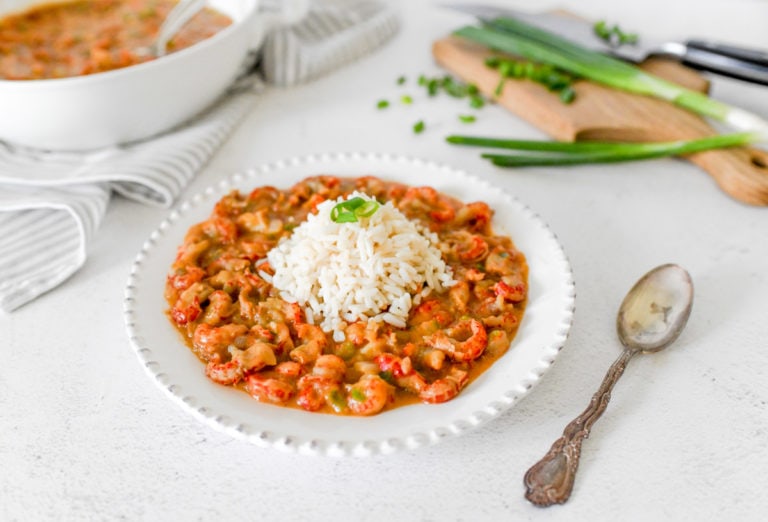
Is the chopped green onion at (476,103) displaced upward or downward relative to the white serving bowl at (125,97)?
downward

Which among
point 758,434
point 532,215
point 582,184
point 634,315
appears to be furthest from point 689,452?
point 582,184

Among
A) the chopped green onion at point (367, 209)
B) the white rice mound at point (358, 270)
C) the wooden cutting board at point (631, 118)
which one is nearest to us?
the white rice mound at point (358, 270)

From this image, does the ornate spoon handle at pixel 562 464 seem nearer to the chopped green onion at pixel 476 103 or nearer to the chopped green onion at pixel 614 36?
the chopped green onion at pixel 476 103

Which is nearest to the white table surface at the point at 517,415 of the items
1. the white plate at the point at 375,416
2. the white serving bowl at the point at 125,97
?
the white plate at the point at 375,416

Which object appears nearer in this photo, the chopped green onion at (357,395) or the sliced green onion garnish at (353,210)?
the chopped green onion at (357,395)

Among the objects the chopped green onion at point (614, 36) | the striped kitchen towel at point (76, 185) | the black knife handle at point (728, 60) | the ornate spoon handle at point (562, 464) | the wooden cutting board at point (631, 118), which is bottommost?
the striped kitchen towel at point (76, 185)

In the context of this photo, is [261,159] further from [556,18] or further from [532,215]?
[556,18]
